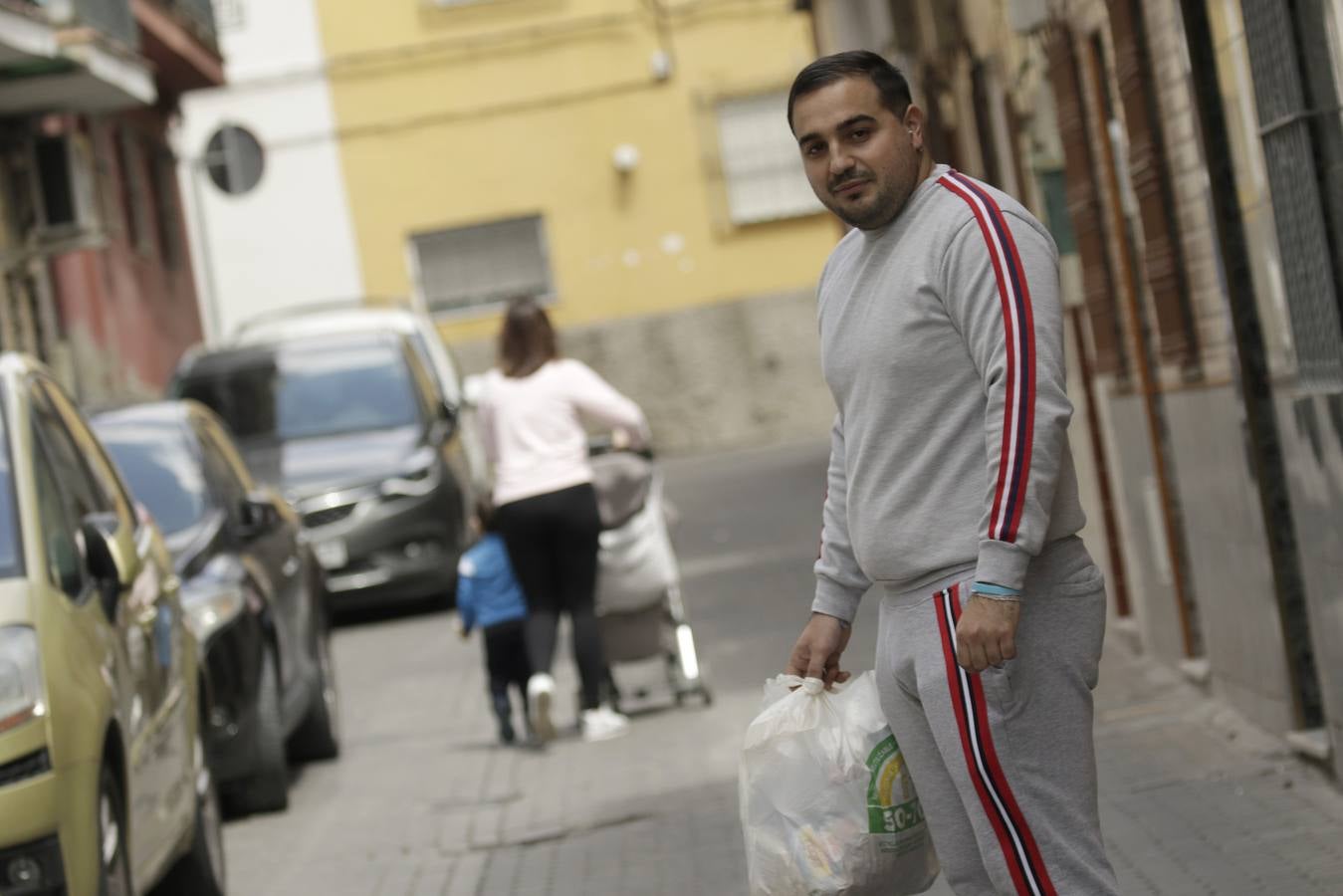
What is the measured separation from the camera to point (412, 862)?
26.2ft

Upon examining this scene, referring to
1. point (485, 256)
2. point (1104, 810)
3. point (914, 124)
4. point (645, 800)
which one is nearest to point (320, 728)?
point (645, 800)

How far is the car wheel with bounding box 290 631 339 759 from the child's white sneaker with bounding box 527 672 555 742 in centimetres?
112

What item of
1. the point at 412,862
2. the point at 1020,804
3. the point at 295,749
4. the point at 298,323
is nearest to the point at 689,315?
the point at 298,323

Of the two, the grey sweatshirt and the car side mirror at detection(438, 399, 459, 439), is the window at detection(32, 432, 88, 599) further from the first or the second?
the car side mirror at detection(438, 399, 459, 439)

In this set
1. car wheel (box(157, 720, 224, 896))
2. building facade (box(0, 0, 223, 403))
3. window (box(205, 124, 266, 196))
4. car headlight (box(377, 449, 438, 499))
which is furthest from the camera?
window (box(205, 124, 266, 196))

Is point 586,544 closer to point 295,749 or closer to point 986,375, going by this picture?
point 295,749

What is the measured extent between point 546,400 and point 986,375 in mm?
6112

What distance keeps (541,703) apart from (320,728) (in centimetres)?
129

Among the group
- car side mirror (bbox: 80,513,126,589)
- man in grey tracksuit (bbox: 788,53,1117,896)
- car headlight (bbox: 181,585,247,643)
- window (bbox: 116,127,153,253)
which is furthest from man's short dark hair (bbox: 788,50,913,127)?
window (bbox: 116,127,153,253)

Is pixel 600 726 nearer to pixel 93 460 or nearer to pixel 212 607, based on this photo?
pixel 212 607

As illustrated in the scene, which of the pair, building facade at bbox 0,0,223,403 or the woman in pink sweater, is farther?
building facade at bbox 0,0,223,403

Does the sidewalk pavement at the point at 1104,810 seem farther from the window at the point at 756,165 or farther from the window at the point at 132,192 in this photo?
the window at the point at 756,165

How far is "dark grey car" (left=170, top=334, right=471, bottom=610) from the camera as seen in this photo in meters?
15.6

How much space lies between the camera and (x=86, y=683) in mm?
5750
